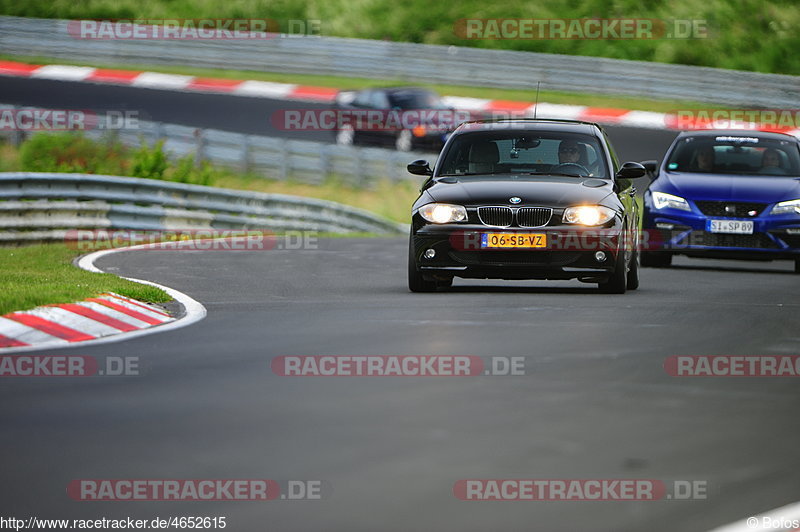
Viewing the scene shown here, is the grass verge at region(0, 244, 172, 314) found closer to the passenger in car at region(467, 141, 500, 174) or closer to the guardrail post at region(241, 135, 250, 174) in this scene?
the passenger in car at region(467, 141, 500, 174)

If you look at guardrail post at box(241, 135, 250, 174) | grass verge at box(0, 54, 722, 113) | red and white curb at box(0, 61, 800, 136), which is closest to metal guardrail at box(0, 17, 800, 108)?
grass verge at box(0, 54, 722, 113)

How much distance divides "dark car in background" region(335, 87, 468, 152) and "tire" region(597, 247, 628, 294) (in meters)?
20.9

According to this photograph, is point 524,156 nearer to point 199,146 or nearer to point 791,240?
point 791,240

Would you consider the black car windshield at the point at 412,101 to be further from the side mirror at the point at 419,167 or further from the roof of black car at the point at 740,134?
the side mirror at the point at 419,167

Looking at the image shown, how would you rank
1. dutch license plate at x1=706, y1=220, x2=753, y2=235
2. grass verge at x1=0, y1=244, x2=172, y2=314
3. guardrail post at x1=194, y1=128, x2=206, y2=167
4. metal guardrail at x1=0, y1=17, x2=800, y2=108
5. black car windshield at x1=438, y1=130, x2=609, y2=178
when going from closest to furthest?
1. grass verge at x1=0, y1=244, x2=172, y2=314
2. black car windshield at x1=438, y1=130, x2=609, y2=178
3. dutch license plate at x1=706, y1=220, x2=753, y2=235
4. guardrail post at x1=194, y1=128, x2=206, y2=167
5. metal guardrail at x1=0, y1=17, x2=800, y2=108

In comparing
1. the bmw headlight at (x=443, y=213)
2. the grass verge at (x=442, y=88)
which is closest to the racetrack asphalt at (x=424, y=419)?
the bmw headlight at (x=443, y=213)

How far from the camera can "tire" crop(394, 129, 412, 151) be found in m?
35.8

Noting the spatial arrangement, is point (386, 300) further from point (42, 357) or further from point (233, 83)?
point (233, 83)

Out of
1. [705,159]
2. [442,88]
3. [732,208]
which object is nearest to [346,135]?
[442,88]

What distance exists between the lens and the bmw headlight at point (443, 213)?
13758 millimetres

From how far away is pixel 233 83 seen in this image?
41688mm

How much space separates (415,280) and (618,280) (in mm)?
1733

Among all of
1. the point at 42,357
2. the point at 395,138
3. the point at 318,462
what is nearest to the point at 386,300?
the point at 42,357

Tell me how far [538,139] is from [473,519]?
931 centimetres
